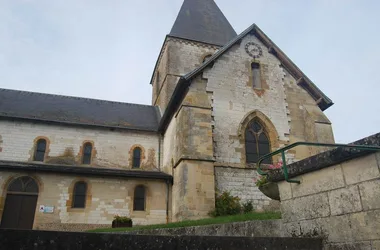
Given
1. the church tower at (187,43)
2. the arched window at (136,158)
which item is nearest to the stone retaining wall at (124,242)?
the arched window at (136,158)

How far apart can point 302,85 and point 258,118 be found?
3.17 metres

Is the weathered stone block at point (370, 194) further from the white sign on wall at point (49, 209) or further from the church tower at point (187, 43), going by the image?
the church tower at point (187, 43)

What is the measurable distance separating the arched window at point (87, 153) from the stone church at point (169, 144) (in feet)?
0.18

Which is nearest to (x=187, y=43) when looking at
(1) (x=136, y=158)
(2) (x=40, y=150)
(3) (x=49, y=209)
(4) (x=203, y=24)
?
(4) (x=203, y=24)

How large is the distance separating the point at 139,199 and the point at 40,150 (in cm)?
614

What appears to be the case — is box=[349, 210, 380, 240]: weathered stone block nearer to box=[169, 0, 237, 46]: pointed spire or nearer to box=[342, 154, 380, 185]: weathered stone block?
box=[342, 154, 380, 185]: weathered stone block

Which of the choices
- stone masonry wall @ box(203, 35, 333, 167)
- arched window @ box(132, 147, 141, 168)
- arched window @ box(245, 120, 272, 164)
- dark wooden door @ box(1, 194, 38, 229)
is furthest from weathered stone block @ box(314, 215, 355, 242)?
arched window @ box(132, 147, 141, 168)

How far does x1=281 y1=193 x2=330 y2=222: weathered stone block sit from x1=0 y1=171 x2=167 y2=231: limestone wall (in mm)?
11757

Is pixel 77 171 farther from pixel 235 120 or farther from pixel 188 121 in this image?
pixel 235 120

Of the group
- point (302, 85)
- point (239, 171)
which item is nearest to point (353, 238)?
point (239, 171)

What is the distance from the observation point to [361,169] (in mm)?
2871

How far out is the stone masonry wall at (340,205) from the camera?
2752mm

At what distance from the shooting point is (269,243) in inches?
113

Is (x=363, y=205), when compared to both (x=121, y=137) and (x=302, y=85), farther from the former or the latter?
(x=121, y=137)
